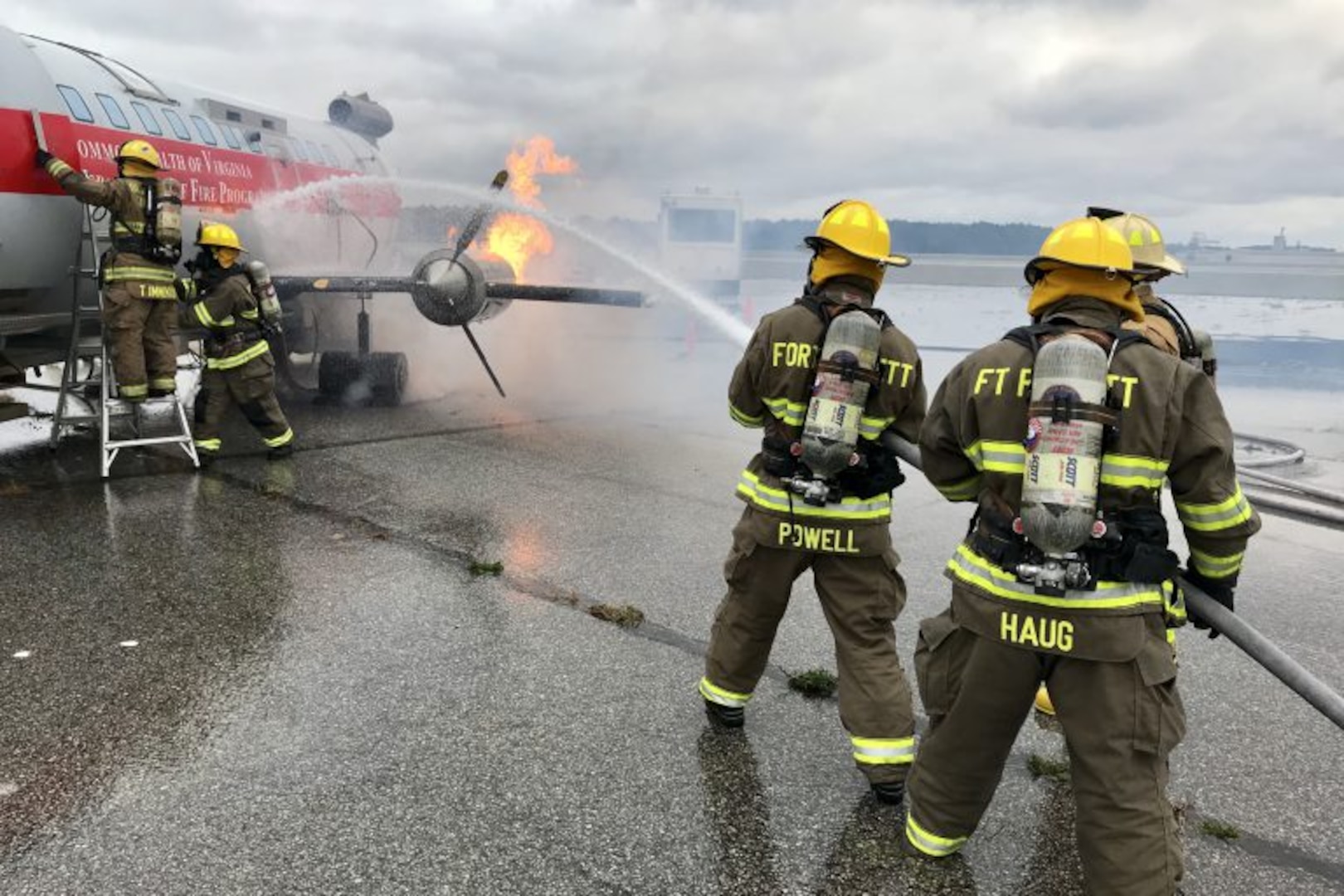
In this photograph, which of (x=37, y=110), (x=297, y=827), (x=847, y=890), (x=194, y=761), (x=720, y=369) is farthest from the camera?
(x=720, y=369)

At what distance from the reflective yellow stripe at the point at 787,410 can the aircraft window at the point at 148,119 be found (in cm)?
718

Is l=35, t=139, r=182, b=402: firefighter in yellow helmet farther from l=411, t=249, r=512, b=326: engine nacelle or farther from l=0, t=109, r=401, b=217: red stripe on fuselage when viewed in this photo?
l=411, t=249, r=512, b=326: engine nacelle

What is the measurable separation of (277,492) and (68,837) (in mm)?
4369

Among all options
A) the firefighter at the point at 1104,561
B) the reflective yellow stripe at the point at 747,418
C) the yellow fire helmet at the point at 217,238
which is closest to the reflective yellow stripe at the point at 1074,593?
the firefighter at the point at 1104,561

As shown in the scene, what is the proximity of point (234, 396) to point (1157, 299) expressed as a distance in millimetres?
7009

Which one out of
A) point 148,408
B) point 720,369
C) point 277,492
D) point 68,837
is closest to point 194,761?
point 68,837

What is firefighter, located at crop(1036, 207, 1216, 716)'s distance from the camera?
3344 millimetres

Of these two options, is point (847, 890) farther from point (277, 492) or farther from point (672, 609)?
point (277, 492)

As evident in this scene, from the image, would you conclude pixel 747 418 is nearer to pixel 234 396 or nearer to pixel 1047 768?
pixel 1047 768

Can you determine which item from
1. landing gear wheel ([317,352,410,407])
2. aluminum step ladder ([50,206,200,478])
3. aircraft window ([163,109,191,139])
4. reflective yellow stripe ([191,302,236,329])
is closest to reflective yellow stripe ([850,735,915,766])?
aluminum step ladder ([50,206,200,478])

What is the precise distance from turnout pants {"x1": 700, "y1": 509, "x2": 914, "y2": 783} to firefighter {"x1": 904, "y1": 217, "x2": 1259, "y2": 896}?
1.89ft

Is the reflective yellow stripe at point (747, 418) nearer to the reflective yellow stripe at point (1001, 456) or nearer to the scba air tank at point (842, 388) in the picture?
the scba air tank at point (842, 388)

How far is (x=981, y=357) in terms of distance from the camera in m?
2.45

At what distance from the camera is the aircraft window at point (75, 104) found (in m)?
7.09
